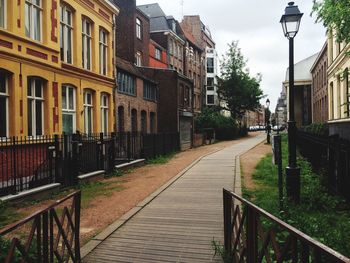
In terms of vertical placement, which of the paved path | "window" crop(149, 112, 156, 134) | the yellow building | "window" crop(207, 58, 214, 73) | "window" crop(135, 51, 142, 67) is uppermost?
"window" crop(207, 58, 214, 73)

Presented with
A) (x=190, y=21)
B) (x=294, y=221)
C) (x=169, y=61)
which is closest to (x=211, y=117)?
(x=169, y=61)

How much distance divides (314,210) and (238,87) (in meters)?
45.4

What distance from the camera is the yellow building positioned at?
42.1 ft

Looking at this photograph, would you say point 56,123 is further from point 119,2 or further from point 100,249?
point 119,2

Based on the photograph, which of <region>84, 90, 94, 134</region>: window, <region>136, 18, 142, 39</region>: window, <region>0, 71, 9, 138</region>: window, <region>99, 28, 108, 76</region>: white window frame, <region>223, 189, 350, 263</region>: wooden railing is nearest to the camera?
<region>223, 189, 350, 263</region>: wooden railing

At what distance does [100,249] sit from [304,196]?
17.1 ft

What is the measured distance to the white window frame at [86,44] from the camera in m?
18.7

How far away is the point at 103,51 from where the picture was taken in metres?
21.1

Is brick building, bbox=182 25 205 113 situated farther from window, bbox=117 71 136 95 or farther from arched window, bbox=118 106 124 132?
arched window, bbox=118 106 124 132

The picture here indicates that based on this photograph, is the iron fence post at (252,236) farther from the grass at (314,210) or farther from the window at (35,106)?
the window at (35,106)

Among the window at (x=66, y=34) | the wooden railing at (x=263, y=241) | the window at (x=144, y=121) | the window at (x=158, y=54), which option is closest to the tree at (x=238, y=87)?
the window at (x=158, y=54)

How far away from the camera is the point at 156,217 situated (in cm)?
789

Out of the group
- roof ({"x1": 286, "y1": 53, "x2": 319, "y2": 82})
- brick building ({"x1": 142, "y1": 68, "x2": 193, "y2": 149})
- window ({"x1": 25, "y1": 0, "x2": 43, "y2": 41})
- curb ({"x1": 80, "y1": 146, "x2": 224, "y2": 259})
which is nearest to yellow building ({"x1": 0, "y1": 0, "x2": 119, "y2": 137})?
window ({"x1": 25, "y1": 0, "x2": 43, "y2": 41})

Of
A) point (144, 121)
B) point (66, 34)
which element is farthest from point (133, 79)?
point (66, 34)
